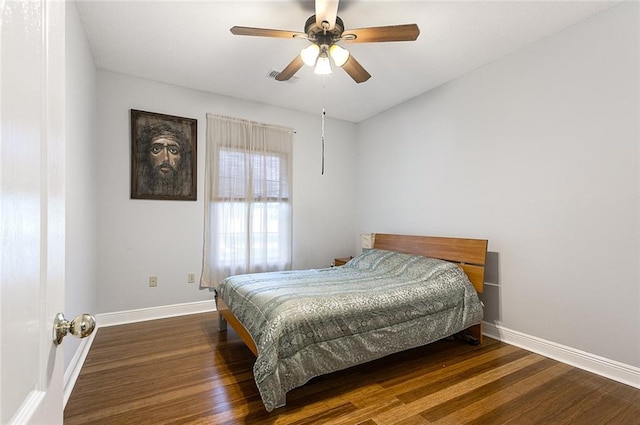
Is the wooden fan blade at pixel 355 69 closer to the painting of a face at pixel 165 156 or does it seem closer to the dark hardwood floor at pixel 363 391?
the painting of a face at pixel 165 156

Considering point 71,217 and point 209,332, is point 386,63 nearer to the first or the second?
point 71,217

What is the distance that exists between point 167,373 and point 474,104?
3.74 meters

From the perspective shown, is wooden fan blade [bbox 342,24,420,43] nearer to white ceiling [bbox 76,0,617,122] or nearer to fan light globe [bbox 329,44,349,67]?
fan light globe [bbox 329,44,349,67]

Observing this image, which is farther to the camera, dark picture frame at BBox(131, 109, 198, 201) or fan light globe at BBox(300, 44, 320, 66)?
dark picture frame at BBox(131, 109, 198, 201)

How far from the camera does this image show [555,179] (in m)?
2.49

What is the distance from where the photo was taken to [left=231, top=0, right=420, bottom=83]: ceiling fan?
75.2 inches

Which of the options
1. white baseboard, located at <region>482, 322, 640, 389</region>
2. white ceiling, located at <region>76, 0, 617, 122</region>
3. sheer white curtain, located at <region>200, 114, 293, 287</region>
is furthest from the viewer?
sheer white curtain, located at <region>200, 114, 293, 287</region>

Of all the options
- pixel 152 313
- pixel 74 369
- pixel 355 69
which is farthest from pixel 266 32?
pixel 152 313

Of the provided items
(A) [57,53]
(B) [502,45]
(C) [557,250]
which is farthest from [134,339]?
(B) [502,45]

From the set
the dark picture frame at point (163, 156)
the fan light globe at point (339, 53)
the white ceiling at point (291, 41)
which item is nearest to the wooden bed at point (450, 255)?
the dark picture frame at point (163, 156)

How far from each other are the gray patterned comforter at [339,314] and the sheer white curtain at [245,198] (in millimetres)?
938

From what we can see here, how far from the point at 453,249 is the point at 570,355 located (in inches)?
47.3

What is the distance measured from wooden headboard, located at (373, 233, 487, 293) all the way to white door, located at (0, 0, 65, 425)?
9.66ft

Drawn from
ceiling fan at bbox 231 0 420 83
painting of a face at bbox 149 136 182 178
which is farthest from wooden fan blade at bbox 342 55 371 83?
painting of a face at bbox 149 136 182 178
